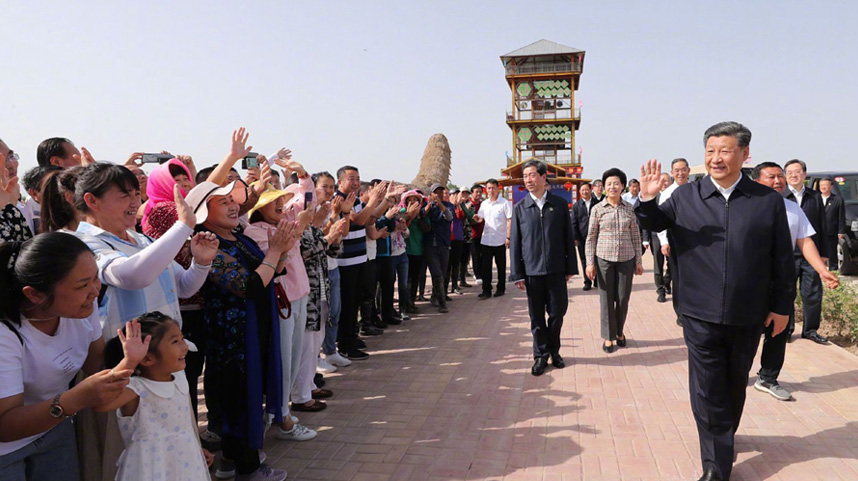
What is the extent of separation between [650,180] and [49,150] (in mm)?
4278

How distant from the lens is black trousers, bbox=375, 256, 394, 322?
7.26m

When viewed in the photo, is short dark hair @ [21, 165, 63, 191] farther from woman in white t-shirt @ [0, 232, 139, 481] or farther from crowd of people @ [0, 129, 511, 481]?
woman in white t-shirt @ [0, 232, 139, 481]

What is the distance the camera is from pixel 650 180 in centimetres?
327

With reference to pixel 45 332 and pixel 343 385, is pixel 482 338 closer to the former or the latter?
pixel 343 385

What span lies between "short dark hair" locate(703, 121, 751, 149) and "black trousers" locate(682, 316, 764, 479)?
109 cm

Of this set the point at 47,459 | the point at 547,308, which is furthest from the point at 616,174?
the point at 47,459

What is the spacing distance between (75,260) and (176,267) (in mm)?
976

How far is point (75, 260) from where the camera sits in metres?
1.94

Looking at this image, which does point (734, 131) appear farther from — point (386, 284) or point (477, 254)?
point (477, 254)

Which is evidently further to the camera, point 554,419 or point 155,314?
point 554,419

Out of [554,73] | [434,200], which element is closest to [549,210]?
[434,200]

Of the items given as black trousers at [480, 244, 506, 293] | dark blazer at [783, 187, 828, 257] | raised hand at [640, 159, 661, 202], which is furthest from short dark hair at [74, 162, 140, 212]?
black trousers at [480, 244, 506, 293]

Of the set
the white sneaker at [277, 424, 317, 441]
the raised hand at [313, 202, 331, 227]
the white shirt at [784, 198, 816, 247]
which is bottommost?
the white sneaker at [277, 424, 317, 441]

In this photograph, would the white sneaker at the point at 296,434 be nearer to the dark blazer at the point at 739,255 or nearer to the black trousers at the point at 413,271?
the dark blazer at the point at 739,255
